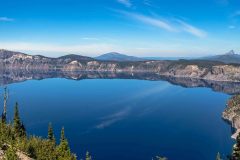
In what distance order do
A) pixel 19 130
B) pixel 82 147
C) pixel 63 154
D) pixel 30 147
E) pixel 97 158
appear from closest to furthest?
1. pixel 63 154
2. pixel 30 147
3. pixel 19 130
4. pixel 97 158
5. pixel 82 147

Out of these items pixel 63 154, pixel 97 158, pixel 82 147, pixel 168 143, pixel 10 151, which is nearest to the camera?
pixel 10 151

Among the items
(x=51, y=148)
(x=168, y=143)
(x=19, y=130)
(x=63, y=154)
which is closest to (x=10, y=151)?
(x=63, y=154)

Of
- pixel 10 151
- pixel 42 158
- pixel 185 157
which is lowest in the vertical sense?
pixel 185 157

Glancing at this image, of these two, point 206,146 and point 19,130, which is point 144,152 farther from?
point 19,130

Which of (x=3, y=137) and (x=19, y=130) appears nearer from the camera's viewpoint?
(x=3, y=137)

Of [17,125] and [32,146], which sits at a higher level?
[17,125]

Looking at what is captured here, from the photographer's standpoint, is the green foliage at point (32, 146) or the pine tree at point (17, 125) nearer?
the green foliage at point (32, 146)

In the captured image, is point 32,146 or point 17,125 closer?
point 32,146

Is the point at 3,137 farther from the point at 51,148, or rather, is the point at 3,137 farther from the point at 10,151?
the point at 10,151

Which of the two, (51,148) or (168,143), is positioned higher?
(51,148)

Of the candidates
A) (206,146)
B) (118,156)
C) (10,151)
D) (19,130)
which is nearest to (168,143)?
(206,146)

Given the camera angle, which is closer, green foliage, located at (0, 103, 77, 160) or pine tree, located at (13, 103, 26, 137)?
green foliage, located at (0, 103, 77, 160)
